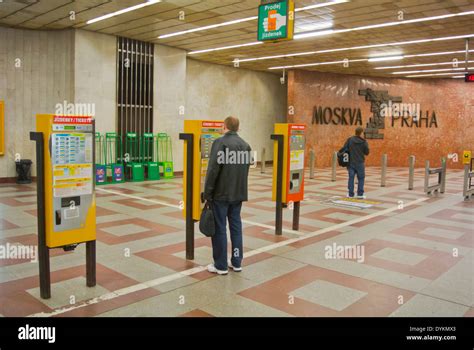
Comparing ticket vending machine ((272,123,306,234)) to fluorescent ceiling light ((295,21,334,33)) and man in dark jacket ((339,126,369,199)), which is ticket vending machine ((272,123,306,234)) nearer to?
man in dark jacket ((339,126,369,199))

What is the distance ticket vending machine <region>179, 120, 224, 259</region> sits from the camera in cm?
554

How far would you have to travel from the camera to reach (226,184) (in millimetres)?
4875

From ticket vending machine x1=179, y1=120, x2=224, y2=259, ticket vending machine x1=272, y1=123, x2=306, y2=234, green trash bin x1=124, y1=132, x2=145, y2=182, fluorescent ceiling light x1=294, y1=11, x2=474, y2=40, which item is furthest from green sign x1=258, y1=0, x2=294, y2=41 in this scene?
green trash bin x1=124, y1=132, x2=145, y2=182

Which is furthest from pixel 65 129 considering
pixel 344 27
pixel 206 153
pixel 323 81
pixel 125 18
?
pixel 323 81

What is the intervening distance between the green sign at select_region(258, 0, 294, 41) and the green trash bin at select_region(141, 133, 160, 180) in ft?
22.2

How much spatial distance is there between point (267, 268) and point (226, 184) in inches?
49.1

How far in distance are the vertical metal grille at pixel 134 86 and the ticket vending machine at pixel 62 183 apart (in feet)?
30.7

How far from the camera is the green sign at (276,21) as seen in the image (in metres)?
7.77

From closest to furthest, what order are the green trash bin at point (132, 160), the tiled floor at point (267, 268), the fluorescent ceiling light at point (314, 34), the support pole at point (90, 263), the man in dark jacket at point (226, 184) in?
the tiled floor at point (267, 268) < the support pole at point (90, 263) < the man in dark jacket at point (226, 184) < the fluorescent ceiling light at point (314, 34) < the green trash bin at point (132, 160)

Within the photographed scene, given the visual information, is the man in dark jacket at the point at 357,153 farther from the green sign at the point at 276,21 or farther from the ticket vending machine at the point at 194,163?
the ticket vending machine at the point at 194,163

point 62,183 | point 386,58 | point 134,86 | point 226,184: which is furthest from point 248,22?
point 62,183

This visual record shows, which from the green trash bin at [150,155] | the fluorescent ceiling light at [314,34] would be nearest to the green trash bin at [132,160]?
the green trash bin at [150,155]

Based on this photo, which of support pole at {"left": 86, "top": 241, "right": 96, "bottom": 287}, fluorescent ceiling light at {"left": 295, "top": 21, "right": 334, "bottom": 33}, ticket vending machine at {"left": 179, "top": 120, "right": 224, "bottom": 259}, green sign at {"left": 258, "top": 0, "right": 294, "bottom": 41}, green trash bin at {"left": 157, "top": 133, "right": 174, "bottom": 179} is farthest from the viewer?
green trash bin at {"left": 157, "top": 133, "right": 174, "bottom": 179}

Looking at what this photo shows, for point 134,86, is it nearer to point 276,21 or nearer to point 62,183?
point 276,21
